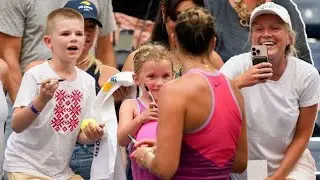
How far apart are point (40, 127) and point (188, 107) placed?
1.53 meters

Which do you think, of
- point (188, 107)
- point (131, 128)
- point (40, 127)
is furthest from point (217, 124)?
point (40, 127)

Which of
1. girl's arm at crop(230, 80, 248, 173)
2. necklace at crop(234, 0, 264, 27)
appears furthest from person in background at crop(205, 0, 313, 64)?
girl's arm at crop(230, 80, 248, 173)

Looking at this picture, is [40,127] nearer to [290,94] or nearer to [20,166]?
[20,166]

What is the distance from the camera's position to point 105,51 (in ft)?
24.3

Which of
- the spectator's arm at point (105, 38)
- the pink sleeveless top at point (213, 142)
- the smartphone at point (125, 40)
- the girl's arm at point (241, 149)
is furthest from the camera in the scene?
the smartphone at point (125, 40)

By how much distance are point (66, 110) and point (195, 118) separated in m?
1.48

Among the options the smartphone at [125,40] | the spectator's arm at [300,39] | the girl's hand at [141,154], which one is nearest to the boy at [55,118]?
the girl's hand at [141,154]

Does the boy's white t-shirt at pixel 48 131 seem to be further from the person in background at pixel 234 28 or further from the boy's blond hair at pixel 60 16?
the person in background at pixel 234 28

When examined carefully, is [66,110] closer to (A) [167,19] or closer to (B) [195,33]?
(A) [167,19]

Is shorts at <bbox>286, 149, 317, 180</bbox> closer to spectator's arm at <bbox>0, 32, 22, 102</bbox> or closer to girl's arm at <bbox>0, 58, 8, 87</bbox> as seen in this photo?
girl's arm at <bbox>0, 58, 8, 87</bbox>

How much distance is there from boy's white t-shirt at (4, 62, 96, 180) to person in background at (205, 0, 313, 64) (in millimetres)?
1119

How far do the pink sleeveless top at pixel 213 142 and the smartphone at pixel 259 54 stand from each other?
31.1 inches

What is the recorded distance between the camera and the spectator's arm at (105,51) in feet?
24.3

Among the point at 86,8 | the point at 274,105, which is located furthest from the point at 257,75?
the point at 86,8
